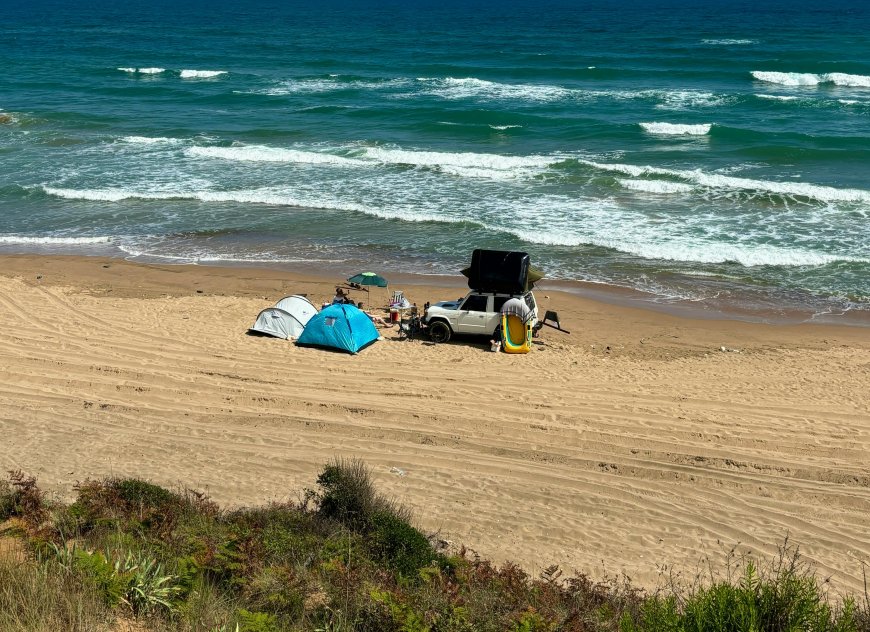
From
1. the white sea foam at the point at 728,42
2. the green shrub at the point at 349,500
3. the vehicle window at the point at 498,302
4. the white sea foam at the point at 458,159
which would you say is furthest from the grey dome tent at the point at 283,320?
the white sea foam at the point at 728,42

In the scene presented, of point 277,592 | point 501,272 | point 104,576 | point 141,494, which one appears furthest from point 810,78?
point 104,576

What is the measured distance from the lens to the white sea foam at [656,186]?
30219 mm

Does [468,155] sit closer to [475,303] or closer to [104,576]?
[475,303]

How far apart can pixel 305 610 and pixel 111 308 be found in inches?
552

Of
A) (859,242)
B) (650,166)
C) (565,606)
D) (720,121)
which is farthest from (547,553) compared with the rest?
(720,121)

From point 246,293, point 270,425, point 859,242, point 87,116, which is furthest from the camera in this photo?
point 87,116

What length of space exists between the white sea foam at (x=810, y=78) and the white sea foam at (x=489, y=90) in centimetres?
1259

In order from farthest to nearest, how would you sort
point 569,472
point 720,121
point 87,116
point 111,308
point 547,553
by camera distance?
point 87,116
point 720,121
point 111,308
point 569,472
point 547,553

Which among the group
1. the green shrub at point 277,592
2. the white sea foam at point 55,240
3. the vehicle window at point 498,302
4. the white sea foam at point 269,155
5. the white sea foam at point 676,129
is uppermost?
the white sea foam at point 676,129

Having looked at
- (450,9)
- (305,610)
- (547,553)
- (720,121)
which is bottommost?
(547,553)

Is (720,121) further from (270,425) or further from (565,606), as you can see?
(565,606)

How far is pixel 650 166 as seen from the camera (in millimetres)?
33125

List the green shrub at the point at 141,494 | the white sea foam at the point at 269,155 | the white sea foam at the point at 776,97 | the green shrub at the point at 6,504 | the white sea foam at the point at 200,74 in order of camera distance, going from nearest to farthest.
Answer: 1. the green shrub at the point at 6,504
2. the green shrub at the point at 141,494
3. the white sea foam at the point at 269,155
4. the white sea foam at the point at 776,97
5. the white sea foam at the point at 200,74

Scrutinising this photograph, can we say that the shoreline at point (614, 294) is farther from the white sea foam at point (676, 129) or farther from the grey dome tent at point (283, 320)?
the white sea foam at point (676, 129)
